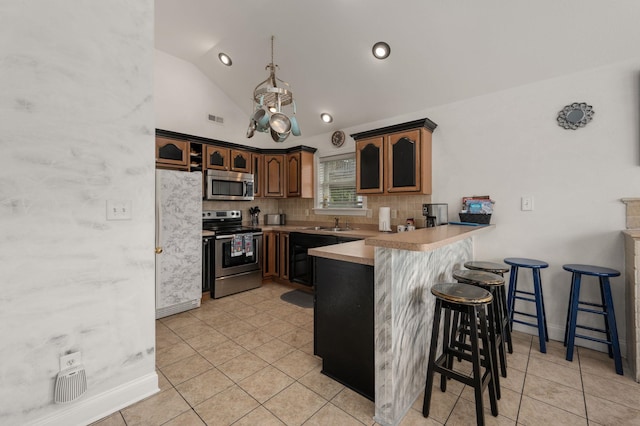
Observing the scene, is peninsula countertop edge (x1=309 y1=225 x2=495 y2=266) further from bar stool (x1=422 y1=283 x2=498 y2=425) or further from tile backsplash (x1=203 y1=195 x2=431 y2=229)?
tile backsplash (x1=203 y1=195 x2=431 y2=229)

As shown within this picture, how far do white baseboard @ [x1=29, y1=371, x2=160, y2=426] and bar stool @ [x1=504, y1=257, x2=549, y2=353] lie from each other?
3.09 meters

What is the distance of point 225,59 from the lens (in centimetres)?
402

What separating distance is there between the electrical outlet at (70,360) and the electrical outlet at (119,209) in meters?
0.79

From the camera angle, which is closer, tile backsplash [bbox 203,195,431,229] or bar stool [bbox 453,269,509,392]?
bar stool [bbox 453,269,509,392]

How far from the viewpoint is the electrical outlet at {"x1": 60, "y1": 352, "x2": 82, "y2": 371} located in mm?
1537

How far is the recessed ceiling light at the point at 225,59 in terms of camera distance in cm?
395

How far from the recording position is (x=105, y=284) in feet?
5.53

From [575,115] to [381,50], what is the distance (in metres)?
1.94

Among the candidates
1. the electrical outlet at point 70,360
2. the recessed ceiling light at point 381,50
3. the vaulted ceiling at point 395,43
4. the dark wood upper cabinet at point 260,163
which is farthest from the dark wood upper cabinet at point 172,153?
the recessed ceiling light at point 381,50

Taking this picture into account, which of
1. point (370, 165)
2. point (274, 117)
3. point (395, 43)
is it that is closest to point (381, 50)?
point (395, 43)

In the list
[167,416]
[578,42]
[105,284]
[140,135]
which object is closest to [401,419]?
[167,416]

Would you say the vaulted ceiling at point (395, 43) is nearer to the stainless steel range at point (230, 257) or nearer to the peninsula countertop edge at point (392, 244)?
the peninsula countertop edge at point (392, 244)

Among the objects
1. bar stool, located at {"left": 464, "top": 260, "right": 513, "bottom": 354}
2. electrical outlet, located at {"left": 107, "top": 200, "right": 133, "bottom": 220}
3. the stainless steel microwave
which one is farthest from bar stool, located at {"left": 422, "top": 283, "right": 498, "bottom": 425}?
the stainless steel microwave

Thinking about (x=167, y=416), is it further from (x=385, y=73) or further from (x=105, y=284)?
(x=385, y=73)
